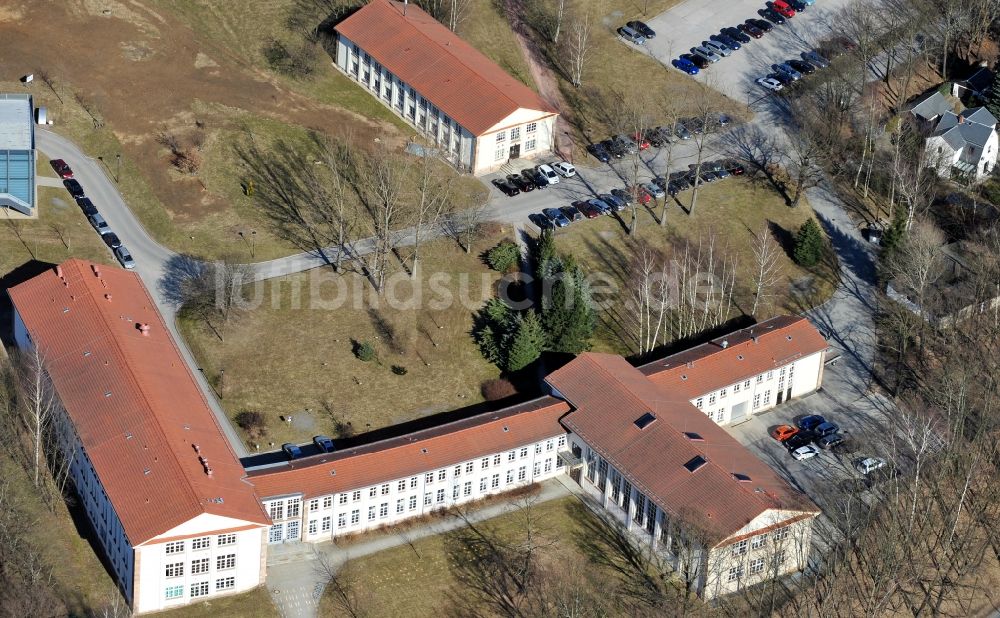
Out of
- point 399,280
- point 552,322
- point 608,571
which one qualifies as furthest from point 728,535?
point 399,280

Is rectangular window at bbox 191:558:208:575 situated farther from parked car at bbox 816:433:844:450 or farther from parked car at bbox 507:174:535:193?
parked car at bbox 507:174:535:193

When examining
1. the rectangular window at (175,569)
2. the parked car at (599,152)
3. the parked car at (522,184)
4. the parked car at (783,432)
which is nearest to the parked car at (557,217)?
the parked car at (522,184)

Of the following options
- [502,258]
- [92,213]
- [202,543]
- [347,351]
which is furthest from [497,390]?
[92,213]

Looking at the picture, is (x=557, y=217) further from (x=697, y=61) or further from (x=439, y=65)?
(x=697, y=61)

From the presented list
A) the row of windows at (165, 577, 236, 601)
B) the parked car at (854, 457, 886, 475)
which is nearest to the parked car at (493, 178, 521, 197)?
the parked car at (854, 457, 886, 475)

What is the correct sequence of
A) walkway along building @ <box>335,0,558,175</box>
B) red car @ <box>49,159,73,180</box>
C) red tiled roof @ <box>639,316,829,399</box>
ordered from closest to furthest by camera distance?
red tiled roof @ <box>639,316,829,399</box>
red car @ <box>49,159,73,180</box>
walkway along building @ <box>335,0,558,175</box>

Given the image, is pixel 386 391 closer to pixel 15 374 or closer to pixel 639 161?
pixel 15 374
